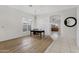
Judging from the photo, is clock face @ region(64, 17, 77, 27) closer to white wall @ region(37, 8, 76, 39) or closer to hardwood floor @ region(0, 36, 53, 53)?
white wall @ region(37, 8, 76, 39)

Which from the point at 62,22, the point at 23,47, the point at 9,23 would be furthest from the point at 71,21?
the point at 9,23

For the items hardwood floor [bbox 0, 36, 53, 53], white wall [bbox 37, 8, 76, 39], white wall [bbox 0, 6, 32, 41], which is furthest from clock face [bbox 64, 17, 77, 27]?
white wall [bbox 0, 6, 32, 41]

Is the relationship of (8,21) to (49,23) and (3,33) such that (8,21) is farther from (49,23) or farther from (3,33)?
(49,23)

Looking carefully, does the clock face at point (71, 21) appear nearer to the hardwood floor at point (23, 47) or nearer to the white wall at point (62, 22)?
the white wall at point (62, 22)

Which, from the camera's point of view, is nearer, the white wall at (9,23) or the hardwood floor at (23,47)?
the hardwood floor at (23,47)

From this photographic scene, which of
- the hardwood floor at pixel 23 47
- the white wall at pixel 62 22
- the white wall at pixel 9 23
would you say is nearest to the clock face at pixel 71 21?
the white wall at pixel 62 22

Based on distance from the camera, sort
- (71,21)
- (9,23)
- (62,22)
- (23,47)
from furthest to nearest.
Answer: (62,22)
(9,23)
(71,21)
(23,47)

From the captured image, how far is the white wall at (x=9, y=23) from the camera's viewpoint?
632 centimetres

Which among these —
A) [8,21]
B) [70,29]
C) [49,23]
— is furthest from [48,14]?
[8,21]

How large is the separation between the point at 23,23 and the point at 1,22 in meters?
3.34

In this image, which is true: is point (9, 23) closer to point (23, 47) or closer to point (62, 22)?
point (23, 47)

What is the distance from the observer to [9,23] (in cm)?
700

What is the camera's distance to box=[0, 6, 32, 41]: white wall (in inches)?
249

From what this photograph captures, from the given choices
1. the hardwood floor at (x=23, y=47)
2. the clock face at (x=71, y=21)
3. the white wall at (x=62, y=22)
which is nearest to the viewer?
the hardwood floor at (x=23, y=47)
